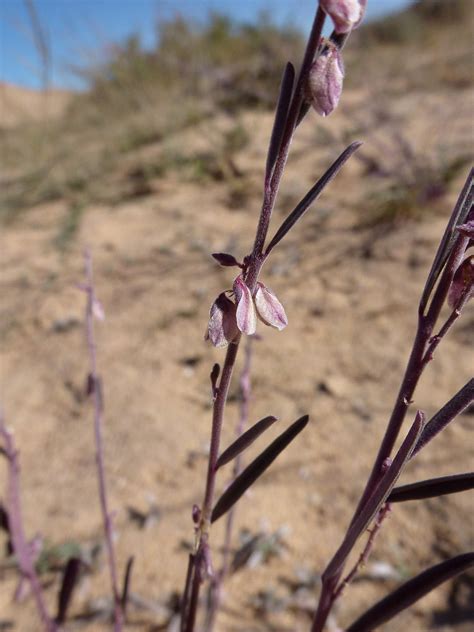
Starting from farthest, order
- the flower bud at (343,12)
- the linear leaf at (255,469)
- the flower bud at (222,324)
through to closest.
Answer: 1. the linear leaf at (255,469)
2. the flower bud at (222,324)
3. the flower bud at (343,12)

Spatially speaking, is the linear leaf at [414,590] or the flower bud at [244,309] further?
the linear leaf at [414,590]

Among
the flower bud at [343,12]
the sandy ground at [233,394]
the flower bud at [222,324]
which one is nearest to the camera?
the flower bud at [343,12]

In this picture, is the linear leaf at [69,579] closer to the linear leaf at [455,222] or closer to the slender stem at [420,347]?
the slender stem at [420,347]

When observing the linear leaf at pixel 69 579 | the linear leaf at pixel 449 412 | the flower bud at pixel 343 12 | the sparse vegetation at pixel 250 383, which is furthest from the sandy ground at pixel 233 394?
the flower bud at pixel 343 12

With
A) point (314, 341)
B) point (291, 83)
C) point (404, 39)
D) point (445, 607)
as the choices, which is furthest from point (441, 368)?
point (404, 39)

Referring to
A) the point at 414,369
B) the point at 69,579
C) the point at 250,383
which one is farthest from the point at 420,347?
the point at 250,383

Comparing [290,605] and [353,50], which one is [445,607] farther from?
[353,50]
